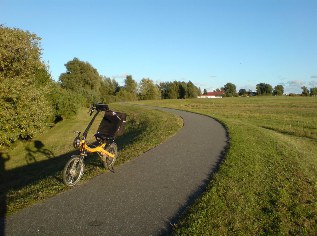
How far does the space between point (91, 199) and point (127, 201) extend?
847mm

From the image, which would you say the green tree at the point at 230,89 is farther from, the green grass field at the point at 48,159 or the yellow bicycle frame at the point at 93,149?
the yellow bicycle frame at the point at 93,149

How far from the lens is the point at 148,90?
125562mm

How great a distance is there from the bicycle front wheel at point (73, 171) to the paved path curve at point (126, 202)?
36cm

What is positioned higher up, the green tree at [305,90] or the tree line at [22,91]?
the tree line at [22,91]

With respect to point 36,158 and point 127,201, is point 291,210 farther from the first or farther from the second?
point 36,158

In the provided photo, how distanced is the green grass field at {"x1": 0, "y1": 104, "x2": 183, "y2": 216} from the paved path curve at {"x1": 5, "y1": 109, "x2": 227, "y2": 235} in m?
0.63

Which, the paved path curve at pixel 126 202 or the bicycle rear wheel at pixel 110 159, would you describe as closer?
the paved path curve at pixel 126 202

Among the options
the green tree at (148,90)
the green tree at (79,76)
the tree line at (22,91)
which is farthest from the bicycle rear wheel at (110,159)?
the green tree at (148,90)

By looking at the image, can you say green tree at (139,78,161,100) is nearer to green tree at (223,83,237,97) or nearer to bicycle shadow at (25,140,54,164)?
green tree at (223,83,237,97)

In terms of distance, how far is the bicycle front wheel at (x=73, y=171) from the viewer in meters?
8.41

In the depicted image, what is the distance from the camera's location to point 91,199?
24.6 feet

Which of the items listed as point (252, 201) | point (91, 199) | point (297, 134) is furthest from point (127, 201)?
point (297, 134)

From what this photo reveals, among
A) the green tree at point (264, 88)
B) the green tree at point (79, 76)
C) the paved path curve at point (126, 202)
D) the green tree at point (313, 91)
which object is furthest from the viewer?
the green tree at point (264, 88)

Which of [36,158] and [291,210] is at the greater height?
[291,210]
